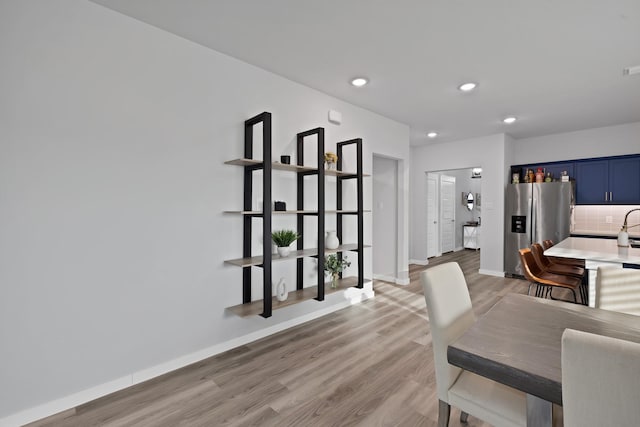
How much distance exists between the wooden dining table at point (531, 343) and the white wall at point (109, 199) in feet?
6.84

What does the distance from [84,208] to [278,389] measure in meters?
1.79

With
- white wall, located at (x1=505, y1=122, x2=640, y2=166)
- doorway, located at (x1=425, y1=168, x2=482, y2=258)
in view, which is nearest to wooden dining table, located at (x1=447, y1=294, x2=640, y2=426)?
white wall, located at (x1=505, y1=122, x2=640, y2=166)

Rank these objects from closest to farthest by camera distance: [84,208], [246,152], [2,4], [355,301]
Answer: [2,4] → [84,208] → [246,152] → [355,301]

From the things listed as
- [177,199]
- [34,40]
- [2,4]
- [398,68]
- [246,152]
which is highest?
Result: [398,68]

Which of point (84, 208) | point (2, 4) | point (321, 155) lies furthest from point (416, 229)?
point (2, 4)

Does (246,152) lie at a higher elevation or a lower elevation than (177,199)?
higher

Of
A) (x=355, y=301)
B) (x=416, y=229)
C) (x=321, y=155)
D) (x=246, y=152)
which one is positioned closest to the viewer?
(x=246, y=152)

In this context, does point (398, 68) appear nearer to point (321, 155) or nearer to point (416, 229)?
point (321, 155)

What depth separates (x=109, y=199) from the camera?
2.13m

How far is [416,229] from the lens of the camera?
23.0ft

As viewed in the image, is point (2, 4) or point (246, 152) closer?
point (2, 4)

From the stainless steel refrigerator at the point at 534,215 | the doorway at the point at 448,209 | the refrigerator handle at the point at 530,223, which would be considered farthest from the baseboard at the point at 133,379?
the doorway at the point at 448,209

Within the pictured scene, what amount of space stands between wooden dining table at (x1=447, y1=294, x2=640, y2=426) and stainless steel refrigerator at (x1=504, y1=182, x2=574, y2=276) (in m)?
4.36

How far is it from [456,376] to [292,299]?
1760 millimetres
